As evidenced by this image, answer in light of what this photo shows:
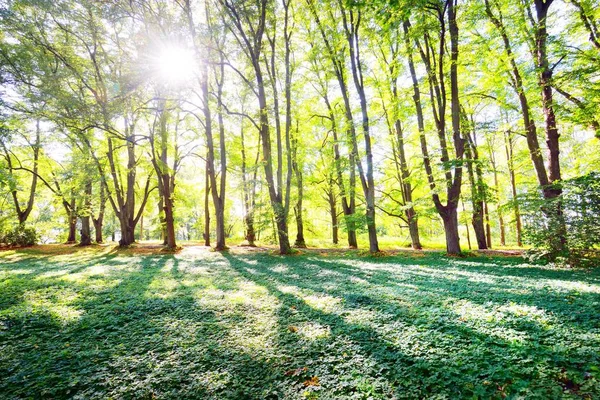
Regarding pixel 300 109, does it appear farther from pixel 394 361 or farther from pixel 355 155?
pixel 394 361

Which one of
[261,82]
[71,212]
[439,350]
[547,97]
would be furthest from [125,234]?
[547,97]

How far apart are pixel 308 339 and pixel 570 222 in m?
7.82

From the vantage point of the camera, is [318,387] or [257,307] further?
[257,307]

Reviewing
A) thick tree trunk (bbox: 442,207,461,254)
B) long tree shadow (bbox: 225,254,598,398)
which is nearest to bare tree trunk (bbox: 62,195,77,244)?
long tree shadow (bbox: 225,254,598,398)

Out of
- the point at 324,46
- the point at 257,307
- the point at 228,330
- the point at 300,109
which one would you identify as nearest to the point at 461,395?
the point at 228,330

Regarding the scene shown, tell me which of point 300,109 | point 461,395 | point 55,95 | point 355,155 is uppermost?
point 300,109

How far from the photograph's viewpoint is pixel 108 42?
44.2 feet

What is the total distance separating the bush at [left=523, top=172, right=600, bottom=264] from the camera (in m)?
6.45

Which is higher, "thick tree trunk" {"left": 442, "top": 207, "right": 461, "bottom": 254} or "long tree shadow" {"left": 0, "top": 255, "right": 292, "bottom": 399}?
"thick tree trunk" {"left": 442, "top": 207, "right": 461, "bottom": 254}

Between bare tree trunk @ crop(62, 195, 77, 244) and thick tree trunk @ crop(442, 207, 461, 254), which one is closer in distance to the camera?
thick tree trunk @ crop(442, 207, 461, 254)

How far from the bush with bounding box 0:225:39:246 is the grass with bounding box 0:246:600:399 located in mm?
14274

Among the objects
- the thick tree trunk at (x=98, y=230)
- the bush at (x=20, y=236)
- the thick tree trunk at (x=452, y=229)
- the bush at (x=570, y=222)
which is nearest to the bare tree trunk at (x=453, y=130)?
the thick tree trunk at (x=452, y=229)

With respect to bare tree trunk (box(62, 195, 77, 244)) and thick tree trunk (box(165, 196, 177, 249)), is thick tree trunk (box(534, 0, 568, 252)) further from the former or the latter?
bare tree trunk (box(62, 195, 77, 244))

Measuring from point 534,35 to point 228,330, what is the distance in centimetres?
1163
